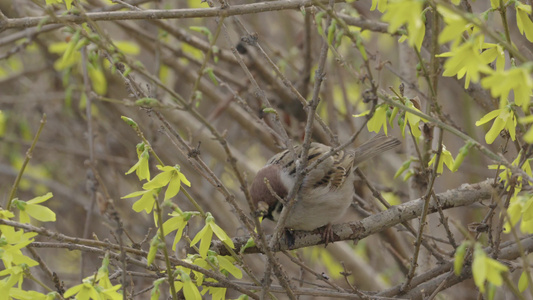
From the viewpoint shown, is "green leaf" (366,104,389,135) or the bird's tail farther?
the bird's tail

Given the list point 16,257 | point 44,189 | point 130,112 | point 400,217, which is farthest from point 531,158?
point 44,189

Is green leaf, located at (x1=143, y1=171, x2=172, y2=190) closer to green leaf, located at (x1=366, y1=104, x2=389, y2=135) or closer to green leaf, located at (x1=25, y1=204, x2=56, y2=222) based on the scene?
green leaf, located at (x1=25, y1=204, x2=56, y2=222)

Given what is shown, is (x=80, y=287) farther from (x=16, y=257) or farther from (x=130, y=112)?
(x=130, y=112)

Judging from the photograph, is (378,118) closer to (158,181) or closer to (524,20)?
(524,20)

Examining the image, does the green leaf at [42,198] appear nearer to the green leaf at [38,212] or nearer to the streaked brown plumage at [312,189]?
the green leaf at [38,212]

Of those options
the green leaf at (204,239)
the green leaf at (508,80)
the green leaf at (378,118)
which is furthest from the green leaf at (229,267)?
the green leaf at (508,80)

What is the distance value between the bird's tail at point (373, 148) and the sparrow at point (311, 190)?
17 cm

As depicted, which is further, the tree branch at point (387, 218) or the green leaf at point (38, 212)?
the tree branch at point (387, 218)

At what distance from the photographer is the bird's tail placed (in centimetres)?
407

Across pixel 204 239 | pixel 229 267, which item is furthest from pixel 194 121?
pixel 204 239

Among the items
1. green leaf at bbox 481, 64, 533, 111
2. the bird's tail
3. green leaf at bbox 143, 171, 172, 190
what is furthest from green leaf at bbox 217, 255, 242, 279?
the bird's tail

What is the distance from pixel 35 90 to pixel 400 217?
4.68m

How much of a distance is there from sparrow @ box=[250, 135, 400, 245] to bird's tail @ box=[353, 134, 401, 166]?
17 centimetres

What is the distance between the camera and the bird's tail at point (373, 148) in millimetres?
4066
